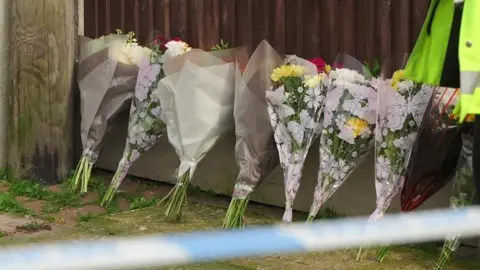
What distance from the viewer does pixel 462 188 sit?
3928mm

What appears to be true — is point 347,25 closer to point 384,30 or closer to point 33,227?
point 384,30

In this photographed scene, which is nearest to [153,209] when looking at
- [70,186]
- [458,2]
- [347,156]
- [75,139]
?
[70,186]

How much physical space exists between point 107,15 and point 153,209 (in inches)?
69.4

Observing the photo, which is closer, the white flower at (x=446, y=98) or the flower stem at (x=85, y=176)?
the white flower at (x=446, y=98)

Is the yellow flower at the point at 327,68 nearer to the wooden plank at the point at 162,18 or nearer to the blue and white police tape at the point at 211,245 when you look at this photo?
the wooden plank at the point at 162,18

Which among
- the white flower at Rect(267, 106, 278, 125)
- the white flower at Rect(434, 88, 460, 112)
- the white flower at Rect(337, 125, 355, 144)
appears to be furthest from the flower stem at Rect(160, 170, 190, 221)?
the white flower at Rect(434, 88, 460, 112)

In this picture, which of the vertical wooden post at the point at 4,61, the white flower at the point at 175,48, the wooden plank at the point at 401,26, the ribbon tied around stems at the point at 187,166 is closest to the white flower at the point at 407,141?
the wooden plank at the point at 401,26

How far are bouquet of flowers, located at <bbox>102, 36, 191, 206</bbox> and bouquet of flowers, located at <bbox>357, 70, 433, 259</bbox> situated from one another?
171cm

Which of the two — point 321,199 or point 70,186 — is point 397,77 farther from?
point 70,186

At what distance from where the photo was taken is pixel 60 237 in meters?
4.82

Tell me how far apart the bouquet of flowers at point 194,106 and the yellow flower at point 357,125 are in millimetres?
997

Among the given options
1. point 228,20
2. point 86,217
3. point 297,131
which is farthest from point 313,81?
point 86,217

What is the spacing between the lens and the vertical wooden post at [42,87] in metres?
6.00

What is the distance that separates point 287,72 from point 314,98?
244 mm
